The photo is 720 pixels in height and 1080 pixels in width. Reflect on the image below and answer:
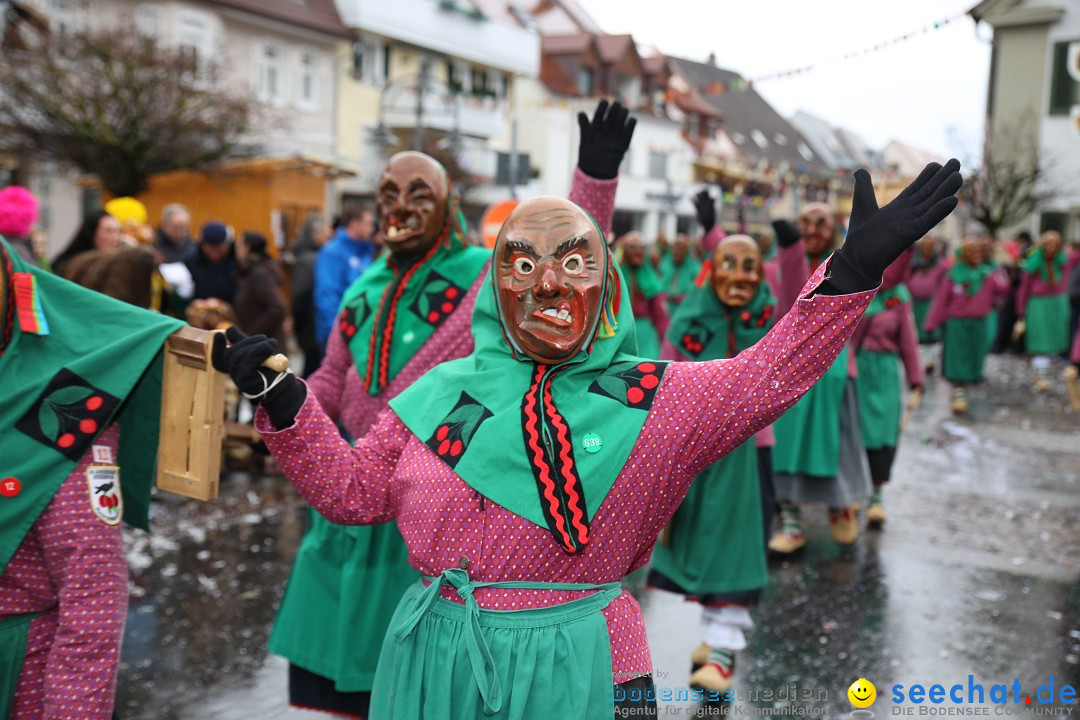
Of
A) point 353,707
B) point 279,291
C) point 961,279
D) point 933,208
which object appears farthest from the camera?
point 961,279

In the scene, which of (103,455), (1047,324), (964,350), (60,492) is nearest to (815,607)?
(103,455)

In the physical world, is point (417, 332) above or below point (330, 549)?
above

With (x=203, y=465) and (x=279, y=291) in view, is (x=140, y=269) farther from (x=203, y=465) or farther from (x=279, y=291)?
(x=279, y=291)

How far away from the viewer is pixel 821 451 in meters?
6.48

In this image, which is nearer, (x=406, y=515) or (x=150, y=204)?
(x=406, y=515)

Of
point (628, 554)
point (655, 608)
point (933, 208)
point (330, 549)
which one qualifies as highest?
point (933, 208)

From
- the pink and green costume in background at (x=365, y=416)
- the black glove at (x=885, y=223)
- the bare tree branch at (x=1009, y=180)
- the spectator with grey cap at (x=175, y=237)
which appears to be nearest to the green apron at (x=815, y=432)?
the pink and green costume in background at (x=365, y=416)

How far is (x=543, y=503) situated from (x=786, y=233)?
2844 millimetres

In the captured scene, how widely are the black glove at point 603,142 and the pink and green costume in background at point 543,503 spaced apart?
1190 millimetres

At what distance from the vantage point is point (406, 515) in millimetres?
2486

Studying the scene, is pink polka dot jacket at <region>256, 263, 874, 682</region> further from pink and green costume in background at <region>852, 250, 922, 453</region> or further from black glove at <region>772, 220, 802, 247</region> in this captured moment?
pink and green costume in background at <region>852, 250, 922, 453</region>

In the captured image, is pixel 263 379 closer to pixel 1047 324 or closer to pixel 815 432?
pixel 815 432

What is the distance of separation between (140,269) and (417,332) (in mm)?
1597

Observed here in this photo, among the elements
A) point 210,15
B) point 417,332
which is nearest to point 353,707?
point 417,332
